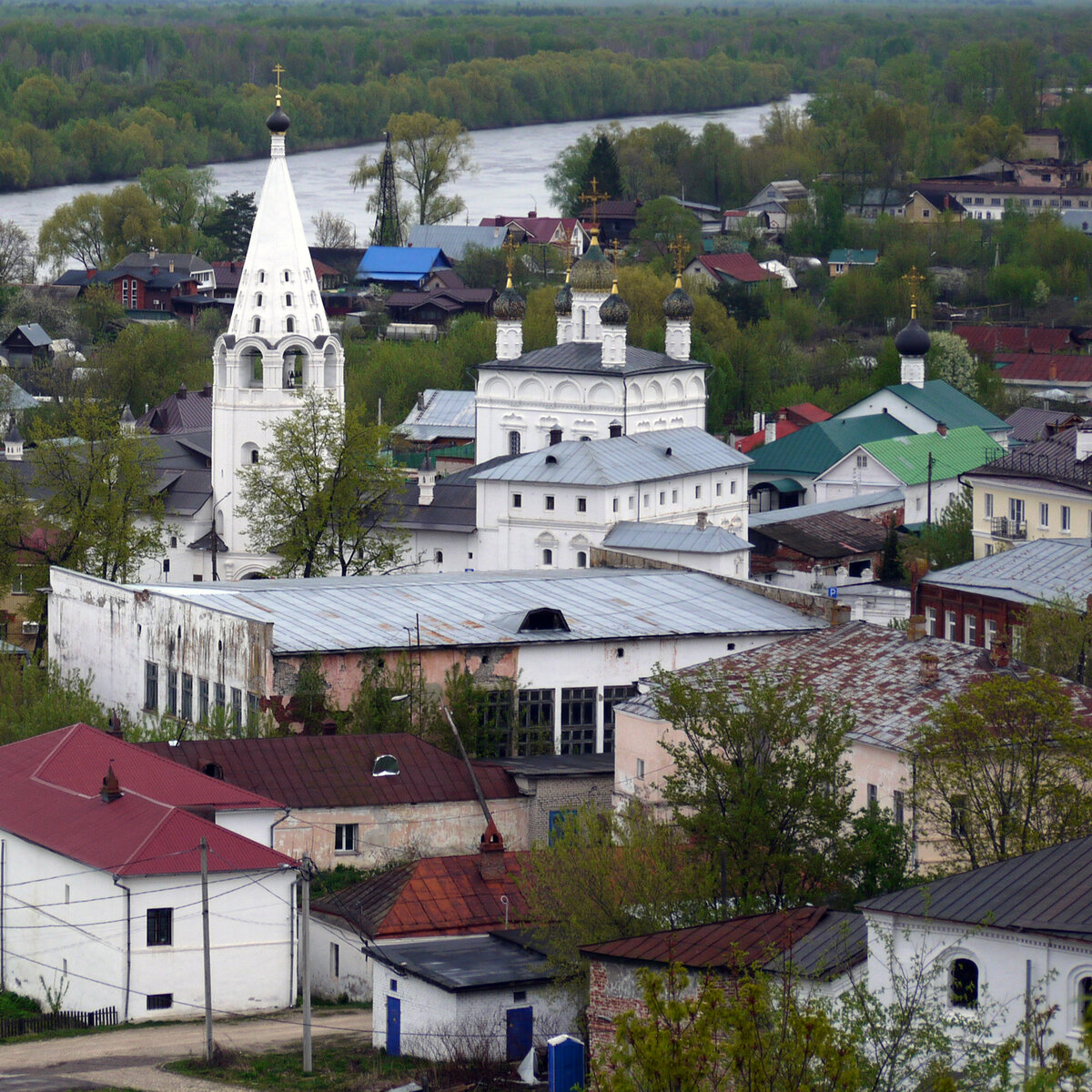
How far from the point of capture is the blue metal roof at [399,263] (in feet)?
325

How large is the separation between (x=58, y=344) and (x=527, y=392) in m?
35.8

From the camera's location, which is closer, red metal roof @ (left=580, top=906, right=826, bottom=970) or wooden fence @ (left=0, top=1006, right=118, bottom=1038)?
red metal roof @ (left=580, top=906, right=826, bottom=970)

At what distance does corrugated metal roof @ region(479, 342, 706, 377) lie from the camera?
52156mm

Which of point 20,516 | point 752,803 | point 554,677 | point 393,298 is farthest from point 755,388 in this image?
point 752,803

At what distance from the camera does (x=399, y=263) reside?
3935 inches

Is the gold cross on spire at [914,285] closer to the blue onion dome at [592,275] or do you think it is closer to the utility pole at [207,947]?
the blue onion dome at [592,275]

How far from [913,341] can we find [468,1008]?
43.7m

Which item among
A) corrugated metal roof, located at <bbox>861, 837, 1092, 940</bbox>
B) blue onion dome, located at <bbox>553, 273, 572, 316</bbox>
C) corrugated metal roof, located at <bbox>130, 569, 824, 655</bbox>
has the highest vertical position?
corrugated metal roof, located at <bbox>861, 837, 1092, 940</bbox>

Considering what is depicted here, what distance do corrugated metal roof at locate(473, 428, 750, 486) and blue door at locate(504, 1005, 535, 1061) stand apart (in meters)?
23.1

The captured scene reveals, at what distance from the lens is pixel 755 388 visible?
75062 millimetres

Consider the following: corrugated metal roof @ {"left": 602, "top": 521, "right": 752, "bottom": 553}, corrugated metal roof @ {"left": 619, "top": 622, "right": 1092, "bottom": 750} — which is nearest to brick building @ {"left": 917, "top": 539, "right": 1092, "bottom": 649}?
corrugated metal roof @ {"left": 602, "top": 521, "right": 752, "bottom": 553}

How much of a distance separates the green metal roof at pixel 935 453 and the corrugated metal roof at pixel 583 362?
741cm

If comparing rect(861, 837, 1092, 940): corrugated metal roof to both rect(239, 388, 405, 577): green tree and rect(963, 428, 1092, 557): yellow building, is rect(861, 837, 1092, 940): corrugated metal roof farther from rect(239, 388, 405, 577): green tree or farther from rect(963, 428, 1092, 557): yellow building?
rect(963, 428, 1092, 557): yellow building

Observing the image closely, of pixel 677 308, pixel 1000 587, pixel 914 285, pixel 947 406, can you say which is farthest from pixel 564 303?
pixel 914 285
